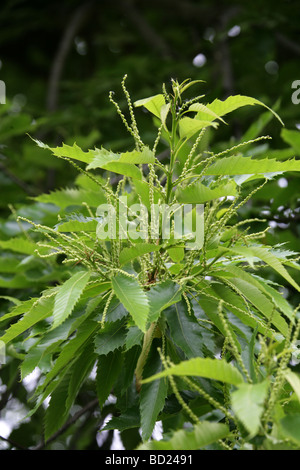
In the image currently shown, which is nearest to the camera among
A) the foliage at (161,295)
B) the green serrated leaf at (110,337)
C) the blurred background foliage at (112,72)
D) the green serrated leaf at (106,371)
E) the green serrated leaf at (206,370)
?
the green serrated leaf at (206,370)

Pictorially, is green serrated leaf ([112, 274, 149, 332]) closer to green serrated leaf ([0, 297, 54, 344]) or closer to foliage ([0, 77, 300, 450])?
foliage ([0, 77, 300, 450])

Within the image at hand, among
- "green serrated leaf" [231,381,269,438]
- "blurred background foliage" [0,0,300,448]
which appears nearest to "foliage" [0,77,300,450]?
"green serrated leaf" [231,381,269,438]

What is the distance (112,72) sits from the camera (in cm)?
384

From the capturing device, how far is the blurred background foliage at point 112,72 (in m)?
3.12

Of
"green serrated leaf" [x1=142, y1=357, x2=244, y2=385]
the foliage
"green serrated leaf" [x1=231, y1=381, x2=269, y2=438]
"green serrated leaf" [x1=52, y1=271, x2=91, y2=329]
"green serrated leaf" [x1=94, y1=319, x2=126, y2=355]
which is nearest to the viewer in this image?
"green serrated leaf" [x1=231, y1=381, x2=269, y2=438]

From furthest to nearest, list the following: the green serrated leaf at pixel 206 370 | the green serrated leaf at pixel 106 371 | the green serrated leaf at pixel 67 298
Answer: the green serrated leaf at pixel 106 371
the green serrated leaf at pixel 67 298
the green serrated leaf at pixel 206 370

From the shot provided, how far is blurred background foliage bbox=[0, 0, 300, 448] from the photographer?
123 inches

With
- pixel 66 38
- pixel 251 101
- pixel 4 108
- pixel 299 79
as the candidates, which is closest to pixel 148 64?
pixel 66 38

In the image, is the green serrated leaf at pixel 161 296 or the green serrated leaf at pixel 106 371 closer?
the green serrated leaf at pixel 161 296

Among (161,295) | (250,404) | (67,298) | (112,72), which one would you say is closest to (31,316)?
(67,298)

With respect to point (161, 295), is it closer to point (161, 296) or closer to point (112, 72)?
point (161, 296)

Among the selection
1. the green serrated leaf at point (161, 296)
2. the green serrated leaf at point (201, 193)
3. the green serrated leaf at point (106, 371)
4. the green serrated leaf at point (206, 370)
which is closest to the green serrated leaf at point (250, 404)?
the green serrated leaf at point (206, 370)

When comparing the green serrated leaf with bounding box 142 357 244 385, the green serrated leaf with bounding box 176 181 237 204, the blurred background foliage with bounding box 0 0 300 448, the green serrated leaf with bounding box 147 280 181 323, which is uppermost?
the blurred background foliage with bounding box 0 0 300 448

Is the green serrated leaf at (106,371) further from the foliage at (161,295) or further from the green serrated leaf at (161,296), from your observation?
the green serrated leaf at (161,296)
